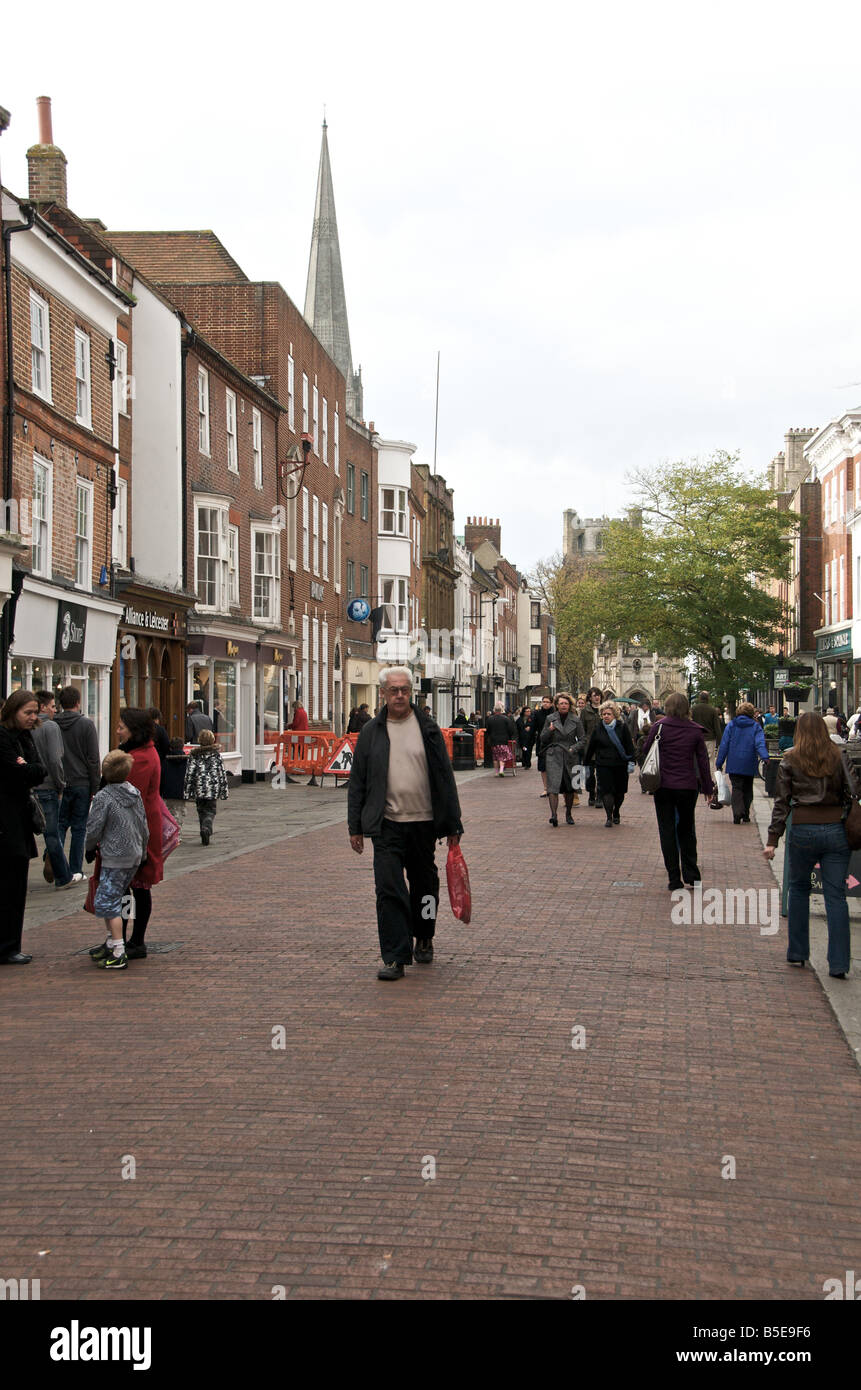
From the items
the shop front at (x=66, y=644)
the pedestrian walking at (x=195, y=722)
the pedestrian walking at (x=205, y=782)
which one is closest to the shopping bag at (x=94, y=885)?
the pedestrian walking at (x=205, y=782)

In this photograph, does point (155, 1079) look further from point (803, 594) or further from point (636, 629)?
point (803, 594)

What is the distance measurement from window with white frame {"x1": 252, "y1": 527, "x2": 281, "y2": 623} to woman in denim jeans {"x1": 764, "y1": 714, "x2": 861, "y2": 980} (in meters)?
26.1

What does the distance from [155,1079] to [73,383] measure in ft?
57.9

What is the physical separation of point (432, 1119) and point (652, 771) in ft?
23.3

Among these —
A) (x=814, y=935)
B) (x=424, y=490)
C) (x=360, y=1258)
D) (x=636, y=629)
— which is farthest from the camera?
(x=424, y=490)

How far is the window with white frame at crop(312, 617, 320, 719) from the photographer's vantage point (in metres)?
41.2

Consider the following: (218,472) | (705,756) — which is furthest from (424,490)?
(705,756)

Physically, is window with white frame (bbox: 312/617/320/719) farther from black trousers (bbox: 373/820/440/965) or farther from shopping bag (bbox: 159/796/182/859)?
black trousers (bbox: 373/820/440/965)

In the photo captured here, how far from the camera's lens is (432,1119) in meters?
5.50

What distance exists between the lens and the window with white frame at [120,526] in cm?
2525

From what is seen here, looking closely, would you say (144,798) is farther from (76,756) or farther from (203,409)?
(203,409)

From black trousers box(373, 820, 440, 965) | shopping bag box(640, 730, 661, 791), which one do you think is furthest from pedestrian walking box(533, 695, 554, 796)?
black trousers box(373, 820, 440, 965)

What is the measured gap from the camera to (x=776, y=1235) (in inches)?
174

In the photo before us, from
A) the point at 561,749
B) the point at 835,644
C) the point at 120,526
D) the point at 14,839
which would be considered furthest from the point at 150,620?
the point at 835,644
